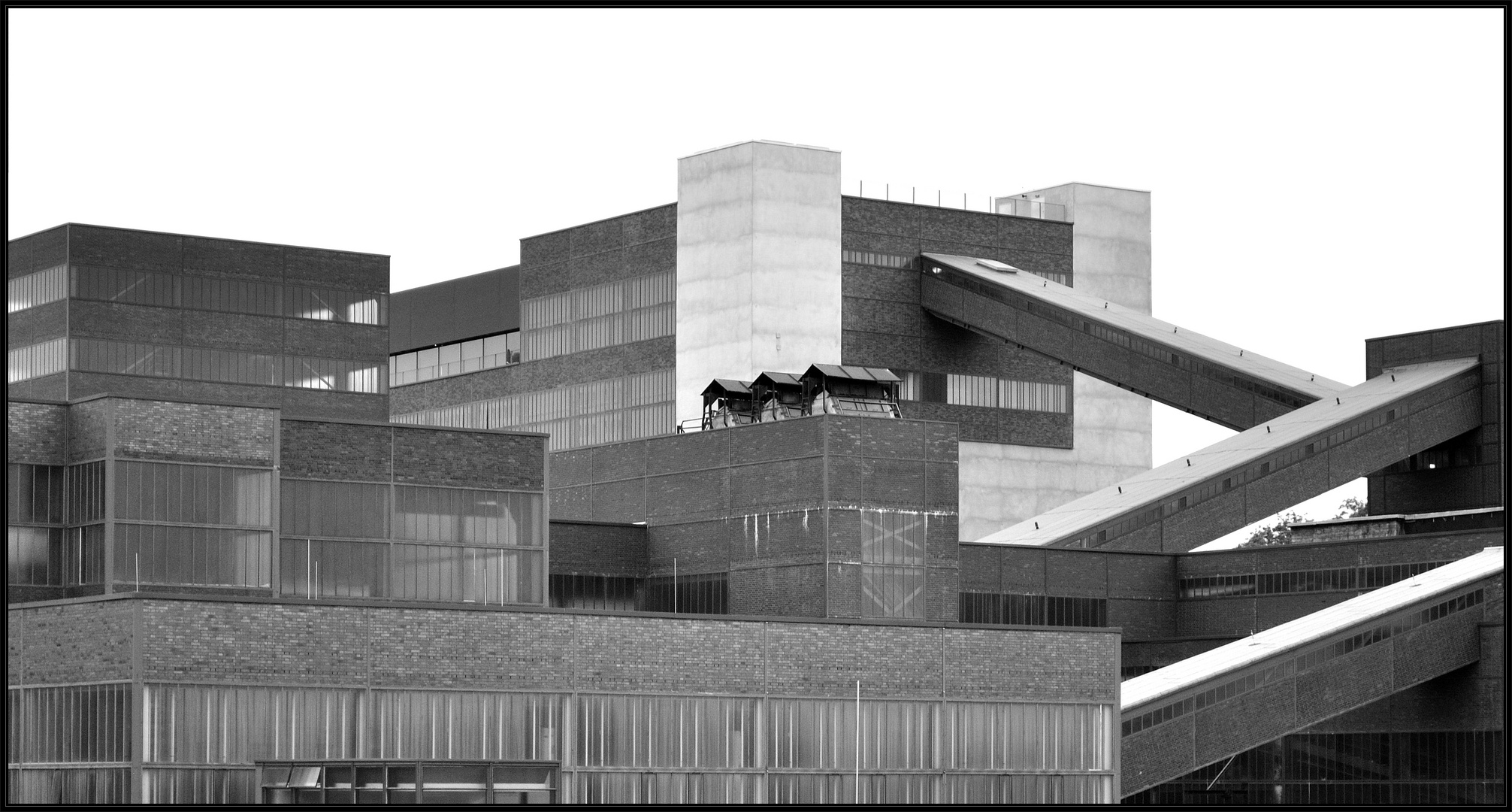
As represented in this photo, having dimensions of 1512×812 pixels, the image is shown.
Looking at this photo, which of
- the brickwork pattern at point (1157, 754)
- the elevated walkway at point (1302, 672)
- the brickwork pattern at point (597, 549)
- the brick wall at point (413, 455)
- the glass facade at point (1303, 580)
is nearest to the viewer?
the brick wall at point (413, 455)

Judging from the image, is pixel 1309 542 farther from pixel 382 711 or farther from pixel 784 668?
pixel 382 711

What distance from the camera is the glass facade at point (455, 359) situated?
110 meters

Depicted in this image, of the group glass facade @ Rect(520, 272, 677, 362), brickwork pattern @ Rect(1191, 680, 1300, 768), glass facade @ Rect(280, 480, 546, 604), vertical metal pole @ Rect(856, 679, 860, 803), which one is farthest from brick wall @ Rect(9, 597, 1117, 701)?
glass facade @ Rect(520, 272, 677, 362)

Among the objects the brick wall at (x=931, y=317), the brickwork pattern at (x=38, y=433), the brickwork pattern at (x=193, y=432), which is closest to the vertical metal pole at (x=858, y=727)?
the brickwork pattern at (x=193, y=432)

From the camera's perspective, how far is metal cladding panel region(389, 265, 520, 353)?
109188 millimetres

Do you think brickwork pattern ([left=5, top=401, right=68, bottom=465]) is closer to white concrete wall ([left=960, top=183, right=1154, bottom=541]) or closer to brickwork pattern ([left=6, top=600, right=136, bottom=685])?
brickwork pattern ([left=6, top=600, right=136, bottom=685])

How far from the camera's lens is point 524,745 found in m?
49.7

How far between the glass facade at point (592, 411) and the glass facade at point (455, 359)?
2.04m

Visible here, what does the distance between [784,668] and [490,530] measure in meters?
9.94

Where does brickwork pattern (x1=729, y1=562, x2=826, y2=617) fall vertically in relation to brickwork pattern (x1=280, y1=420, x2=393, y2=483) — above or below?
below

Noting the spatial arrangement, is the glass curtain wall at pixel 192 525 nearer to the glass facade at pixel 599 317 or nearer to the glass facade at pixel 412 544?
the glass facade at pixel 412 544

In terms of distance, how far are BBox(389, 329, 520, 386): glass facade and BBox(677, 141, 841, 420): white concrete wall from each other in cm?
1331

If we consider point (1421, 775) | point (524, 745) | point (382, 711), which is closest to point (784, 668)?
point (524, 745)

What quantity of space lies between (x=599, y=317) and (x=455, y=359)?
1298 centimetres
